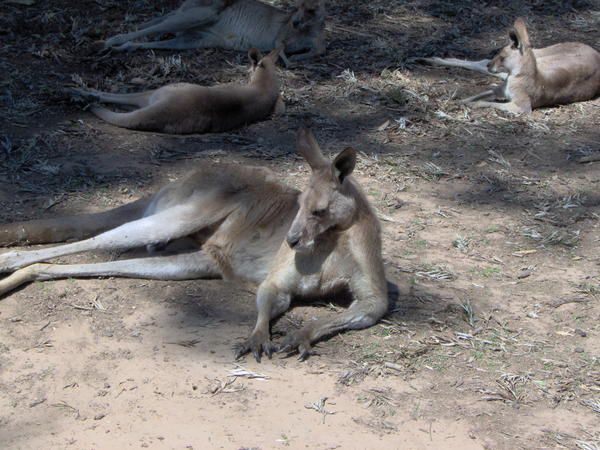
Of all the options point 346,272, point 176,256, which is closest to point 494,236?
point 346,272

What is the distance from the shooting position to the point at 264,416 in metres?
3.45

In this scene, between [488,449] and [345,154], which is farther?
[345,154]

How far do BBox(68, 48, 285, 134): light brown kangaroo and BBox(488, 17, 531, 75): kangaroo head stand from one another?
2099mm

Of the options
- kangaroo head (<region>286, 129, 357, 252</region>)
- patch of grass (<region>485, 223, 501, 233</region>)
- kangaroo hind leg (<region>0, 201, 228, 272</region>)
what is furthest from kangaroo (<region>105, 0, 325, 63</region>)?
kangaroo head (<region>286, 129, 357, 252</region>)

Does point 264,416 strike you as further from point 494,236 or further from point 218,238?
point 494,236

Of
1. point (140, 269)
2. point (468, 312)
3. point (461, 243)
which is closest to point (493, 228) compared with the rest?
point (461, 243)

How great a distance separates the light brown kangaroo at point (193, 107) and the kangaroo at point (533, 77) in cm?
181

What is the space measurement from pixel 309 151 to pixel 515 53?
13.0 feet

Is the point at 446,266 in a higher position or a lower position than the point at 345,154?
lower

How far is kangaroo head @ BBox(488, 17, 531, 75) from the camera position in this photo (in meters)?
7.62

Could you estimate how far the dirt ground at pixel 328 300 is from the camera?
3.46 m

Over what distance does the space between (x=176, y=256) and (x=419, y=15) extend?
19.1 feet

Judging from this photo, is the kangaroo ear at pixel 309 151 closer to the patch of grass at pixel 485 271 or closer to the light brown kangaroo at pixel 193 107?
the patch of grass at pixel 485 271

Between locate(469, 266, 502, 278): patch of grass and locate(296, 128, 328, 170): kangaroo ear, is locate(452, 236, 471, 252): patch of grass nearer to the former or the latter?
locate(469, 266, 502, 278): patch of grass
